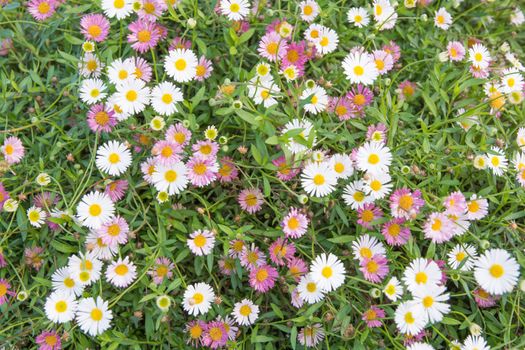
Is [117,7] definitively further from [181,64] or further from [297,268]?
[297,268]

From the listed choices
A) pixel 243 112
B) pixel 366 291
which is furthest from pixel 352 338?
pixel 243 112

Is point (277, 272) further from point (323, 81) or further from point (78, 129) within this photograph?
point (78, 129)

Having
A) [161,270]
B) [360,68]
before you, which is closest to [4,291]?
[161,270]

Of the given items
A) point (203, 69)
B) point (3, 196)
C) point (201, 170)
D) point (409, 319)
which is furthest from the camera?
point (203, 69)

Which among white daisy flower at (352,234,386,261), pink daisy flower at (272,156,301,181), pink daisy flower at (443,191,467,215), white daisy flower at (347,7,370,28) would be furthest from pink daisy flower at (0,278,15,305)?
white daisy flower at (347,7,370,28)

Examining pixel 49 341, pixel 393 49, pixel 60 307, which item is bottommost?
pixel 49 341

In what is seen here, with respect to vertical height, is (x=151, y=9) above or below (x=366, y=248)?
above

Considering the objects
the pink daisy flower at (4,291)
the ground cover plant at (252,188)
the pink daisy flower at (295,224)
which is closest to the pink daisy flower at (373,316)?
the ground cover plant at (252,188)
